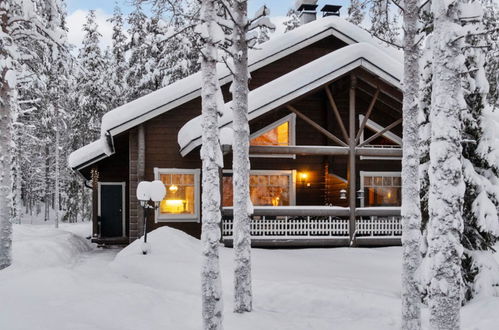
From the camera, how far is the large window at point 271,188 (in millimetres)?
17984

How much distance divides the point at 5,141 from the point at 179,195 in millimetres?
5948

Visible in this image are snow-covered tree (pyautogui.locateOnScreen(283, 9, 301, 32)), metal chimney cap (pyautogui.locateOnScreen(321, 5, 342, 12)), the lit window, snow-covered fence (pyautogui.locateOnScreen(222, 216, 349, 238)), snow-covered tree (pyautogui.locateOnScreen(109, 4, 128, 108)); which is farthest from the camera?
snow-covered tree (pyautogui.locateOnScreen(283, 9, 301, 32))

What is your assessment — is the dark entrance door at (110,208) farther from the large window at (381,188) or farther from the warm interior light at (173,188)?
the large window at (381,188)

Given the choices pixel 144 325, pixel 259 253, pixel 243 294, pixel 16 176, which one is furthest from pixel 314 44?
pixel 16 176

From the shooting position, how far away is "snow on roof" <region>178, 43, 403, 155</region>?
1393cm

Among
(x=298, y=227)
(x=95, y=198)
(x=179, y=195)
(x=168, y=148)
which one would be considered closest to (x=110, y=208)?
(x=95, y=198)

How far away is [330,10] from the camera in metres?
21.1

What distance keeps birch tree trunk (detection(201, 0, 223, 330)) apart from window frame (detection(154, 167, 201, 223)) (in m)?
9.70

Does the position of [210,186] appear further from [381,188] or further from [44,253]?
[381,188]

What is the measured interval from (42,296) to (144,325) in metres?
1.82

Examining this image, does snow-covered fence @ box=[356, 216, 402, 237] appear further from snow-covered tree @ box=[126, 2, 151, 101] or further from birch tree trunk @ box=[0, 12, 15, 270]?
snow-covered tree @ box=[126, 2, 151, 101]

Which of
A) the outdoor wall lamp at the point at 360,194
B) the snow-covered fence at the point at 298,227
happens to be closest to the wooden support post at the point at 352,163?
the snow-covered fence at the point at 298,227

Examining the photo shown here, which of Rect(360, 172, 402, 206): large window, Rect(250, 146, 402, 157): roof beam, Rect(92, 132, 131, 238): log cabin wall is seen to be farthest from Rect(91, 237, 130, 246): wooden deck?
Rect(360, 172, 402, 206): large window

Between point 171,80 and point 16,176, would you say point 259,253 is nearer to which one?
point 171,80
